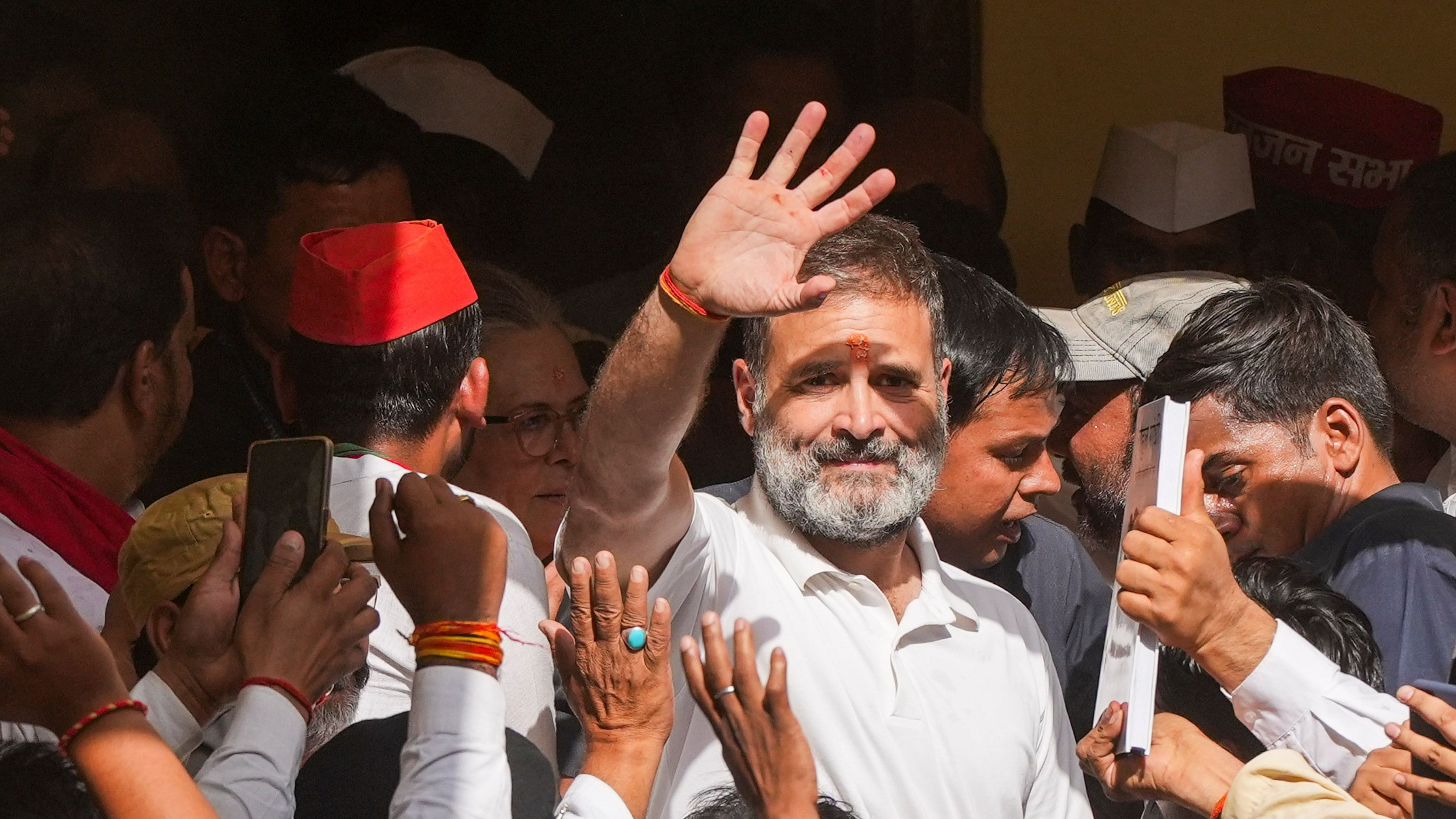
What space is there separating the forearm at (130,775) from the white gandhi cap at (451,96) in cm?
225

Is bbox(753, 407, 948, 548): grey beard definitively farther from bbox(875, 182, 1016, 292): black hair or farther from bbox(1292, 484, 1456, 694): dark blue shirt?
bbox(875, 182, 1016, 292): black hair

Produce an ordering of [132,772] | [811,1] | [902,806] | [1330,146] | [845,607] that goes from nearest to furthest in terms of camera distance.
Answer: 1. [132,772]
2. [902,806]
3. [845,607]
4. [1330,146]
5. [811,1]

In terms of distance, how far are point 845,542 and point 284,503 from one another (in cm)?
99

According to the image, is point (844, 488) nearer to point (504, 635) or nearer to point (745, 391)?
point (745, 391)

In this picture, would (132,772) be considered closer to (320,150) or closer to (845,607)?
(845,607)

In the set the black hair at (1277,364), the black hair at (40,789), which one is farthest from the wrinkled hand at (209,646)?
the black hair at (1277,364)

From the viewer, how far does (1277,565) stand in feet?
8.64

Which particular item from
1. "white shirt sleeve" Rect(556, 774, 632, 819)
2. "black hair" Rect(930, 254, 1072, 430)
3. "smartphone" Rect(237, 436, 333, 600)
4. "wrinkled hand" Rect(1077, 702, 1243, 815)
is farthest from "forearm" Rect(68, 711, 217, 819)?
"black hair" Rect(930, 254, 1072, 430)

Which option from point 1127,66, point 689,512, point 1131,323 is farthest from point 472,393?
point 1127,66

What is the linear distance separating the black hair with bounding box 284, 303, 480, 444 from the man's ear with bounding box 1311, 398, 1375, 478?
1519mm

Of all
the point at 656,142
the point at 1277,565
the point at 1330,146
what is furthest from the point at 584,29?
the point at 1277,565

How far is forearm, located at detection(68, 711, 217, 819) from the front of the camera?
1.81 meters

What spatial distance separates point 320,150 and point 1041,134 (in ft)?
7.64

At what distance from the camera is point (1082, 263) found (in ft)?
13.9
